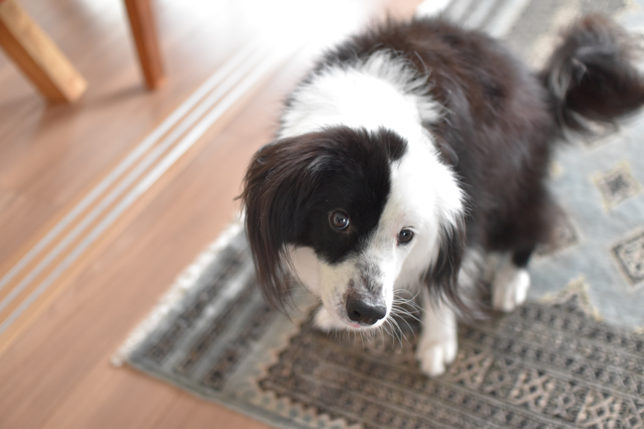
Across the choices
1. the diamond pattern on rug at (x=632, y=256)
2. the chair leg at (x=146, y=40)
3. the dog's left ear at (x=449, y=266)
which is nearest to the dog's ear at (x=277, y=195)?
the dog's left ear at (x=449, y=266)

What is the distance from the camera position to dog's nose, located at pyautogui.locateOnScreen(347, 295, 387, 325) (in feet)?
2.91

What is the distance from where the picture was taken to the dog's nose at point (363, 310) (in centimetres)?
89

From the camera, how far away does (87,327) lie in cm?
141

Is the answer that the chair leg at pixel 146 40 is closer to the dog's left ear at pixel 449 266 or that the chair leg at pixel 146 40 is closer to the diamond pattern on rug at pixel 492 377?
the diamond pattern on rug at pixel 492 377

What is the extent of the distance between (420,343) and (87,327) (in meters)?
0.86

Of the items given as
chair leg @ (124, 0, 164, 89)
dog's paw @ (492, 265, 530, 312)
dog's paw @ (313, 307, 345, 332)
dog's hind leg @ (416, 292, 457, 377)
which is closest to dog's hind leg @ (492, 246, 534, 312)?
dog's paw @ (492, 265, 530, 312)

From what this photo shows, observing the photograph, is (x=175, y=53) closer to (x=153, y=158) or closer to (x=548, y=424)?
(x=153, y=158)

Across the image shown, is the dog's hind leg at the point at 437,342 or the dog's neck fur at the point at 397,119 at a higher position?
the dog's neck fur at the point at 397,119

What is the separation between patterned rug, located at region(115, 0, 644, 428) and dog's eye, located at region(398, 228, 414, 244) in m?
0.43

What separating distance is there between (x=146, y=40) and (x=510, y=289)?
139 centimetres

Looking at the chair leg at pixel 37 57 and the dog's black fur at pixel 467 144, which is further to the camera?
the chair leg at pixel 37 57

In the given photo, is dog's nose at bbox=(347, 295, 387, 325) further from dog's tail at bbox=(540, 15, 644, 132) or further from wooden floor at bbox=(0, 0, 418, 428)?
dog's tail at bbox=(540, 15, 644, 132)

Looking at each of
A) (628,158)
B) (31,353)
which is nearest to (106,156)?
(31,353)

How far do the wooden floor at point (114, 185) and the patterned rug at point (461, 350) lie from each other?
Answer: 80 millimetres
